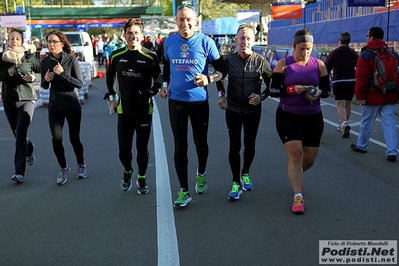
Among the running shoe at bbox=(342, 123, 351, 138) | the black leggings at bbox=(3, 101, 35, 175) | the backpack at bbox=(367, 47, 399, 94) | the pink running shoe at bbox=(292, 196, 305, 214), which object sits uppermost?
the backpack at bbox=(367, 47, 399, 94)

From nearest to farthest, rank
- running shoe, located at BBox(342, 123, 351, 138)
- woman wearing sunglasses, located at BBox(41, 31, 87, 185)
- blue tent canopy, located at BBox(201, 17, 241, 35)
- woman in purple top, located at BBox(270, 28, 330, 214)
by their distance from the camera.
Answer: woman in purple top, located at BBox(270, 28, 330, 214) < woman wearing sunglasses, located at BBox(41, 31, 87, 185) < running shoe, located at BBox(342, 123, 351, 138) < blue tent canopy, located at BBox(201, 17, 241, 35)

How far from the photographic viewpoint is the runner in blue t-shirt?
5352 millimetres

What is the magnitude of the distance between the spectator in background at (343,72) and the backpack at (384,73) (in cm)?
193

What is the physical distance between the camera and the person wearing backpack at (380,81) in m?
7.66

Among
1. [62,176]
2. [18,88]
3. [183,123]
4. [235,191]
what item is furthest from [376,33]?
[18,88]

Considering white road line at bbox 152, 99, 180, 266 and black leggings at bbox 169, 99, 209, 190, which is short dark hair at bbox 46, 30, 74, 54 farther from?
white road line at bbox 152, 99, 180, 266

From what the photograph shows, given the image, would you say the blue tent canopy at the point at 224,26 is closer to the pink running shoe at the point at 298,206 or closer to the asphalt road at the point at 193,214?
the asphalt road at the point at 193,214

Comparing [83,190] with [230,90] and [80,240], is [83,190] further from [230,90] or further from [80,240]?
[230,90]

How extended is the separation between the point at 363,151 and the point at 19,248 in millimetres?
5557

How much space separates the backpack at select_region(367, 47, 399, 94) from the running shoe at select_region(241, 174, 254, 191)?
280 cm

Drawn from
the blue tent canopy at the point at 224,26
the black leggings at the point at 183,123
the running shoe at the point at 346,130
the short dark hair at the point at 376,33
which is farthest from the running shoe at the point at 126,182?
the blue tent canopy at the point at 224,26

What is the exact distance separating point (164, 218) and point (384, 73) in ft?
14.0

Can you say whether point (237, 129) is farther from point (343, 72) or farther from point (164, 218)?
point (343, 72)

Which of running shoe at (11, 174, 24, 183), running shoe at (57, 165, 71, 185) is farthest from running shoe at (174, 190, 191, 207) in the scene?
running shoe at (11, 174, 24, 183)
